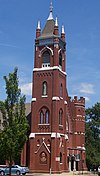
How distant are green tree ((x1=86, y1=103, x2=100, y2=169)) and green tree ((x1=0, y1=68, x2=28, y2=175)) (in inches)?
1785

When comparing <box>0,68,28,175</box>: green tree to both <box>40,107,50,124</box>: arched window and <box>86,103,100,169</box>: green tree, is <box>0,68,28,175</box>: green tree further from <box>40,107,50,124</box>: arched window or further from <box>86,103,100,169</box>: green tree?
<box>86,103,100,169</box>: green tree

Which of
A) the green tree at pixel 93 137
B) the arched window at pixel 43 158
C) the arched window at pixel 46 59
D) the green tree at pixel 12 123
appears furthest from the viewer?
the green tree at pixel 93 137

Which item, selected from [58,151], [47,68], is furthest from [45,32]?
[58,151]

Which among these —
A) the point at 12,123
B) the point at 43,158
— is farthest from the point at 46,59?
the point at 12,123

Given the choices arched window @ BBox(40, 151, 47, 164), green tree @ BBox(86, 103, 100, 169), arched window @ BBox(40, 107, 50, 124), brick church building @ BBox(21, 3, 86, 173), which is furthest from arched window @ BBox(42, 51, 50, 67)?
green tree @ BBox(86, 103, 100, 169)

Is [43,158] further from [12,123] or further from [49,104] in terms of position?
[12,123]

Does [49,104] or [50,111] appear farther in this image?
[49,104]

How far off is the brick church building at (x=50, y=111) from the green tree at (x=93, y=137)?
9.96m

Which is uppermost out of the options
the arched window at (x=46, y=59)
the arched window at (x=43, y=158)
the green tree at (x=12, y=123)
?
the arched window at (x=46, y=59)

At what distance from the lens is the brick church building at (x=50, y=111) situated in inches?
2386

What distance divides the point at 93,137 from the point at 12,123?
5779cm

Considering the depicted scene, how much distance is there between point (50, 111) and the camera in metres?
62.3

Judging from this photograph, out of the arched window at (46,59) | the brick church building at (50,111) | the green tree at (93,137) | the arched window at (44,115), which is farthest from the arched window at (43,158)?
the green tree at (93,137)

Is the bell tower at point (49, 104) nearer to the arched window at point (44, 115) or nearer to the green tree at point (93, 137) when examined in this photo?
the arched window at point (44, 115)
